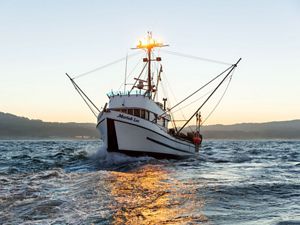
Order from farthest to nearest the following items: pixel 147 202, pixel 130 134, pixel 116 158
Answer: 1. pixel 130 134
2. pixel 116 158
3. pixel 147 202

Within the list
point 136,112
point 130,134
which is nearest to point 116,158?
point 130,134

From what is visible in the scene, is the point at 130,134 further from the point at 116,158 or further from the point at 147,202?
the point at 147,202

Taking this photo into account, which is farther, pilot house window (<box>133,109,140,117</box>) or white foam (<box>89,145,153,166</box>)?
pilot house window (<box>133,109,140,117</box>)

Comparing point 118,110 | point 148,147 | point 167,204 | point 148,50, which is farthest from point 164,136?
point 167,204

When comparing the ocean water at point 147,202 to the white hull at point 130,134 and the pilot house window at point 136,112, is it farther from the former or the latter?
the pilot house window at point 136,112

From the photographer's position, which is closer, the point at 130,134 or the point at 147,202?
the point at 147,202

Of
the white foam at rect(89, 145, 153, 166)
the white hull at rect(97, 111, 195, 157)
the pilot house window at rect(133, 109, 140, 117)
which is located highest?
the pilot house window at rect(133, 109, 140, 117)

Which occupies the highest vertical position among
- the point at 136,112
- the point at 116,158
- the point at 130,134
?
the point at 136,112

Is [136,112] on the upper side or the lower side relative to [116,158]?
upper

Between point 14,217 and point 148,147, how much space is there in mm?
20741

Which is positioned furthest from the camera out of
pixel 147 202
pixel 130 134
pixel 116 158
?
pixel 130 134

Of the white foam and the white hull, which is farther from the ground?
the white hull

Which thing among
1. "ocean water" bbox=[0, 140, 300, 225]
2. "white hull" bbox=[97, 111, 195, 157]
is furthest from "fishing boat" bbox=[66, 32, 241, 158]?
"ocean water" bbox=[0, 140, 300, 225]

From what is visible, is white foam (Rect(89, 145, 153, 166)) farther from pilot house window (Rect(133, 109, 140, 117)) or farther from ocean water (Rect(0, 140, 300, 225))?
ocean water (Rect(0, 140, 300, 225))
